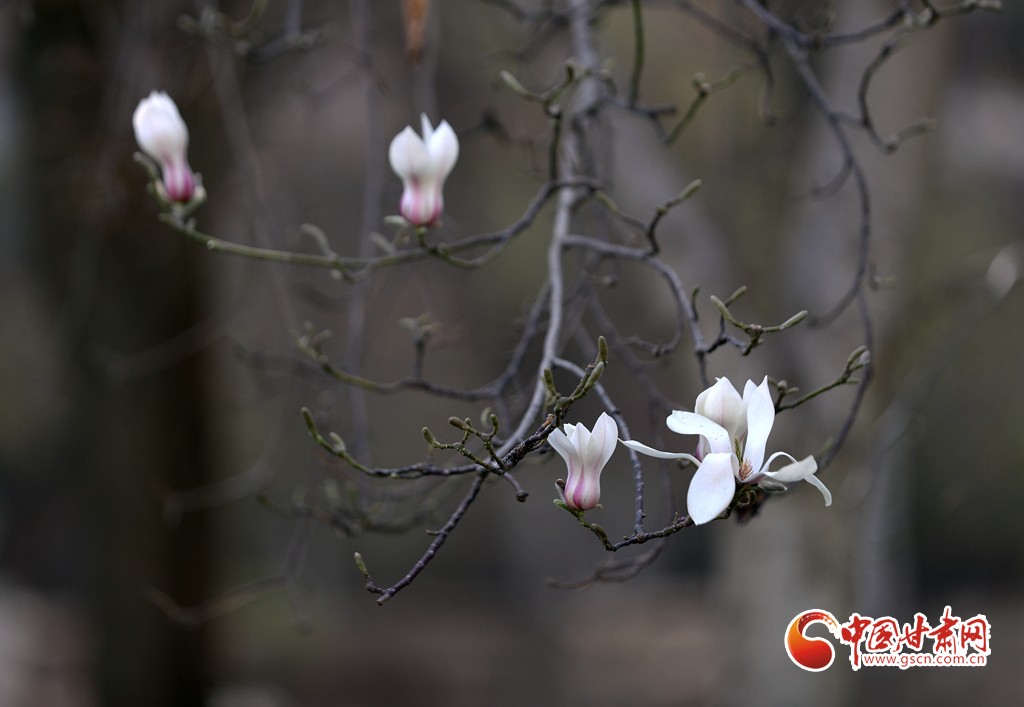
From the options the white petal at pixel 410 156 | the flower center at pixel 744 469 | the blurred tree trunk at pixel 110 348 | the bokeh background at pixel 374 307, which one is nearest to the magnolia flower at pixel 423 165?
the white petal at pixel 410 156

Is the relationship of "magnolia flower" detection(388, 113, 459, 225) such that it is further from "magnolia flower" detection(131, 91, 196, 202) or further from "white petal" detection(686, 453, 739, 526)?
"white petal" detection(686, 453, 739, 526)

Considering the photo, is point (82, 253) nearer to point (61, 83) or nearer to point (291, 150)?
point (61, 83)

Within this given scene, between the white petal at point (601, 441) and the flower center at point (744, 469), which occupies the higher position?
the white petal at point (601, 441)

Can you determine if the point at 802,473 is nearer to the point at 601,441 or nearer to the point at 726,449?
the point at 726,449

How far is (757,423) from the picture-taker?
714 millimetres

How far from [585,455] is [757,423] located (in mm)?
170

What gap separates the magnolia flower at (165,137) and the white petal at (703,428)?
2.73 ft

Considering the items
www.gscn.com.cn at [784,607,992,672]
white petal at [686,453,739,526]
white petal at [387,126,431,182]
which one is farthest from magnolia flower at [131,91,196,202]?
www.gscn.com.cn at [784,607,992,672]

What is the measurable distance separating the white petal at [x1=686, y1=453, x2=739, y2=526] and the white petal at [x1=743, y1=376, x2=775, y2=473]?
46 millimetres

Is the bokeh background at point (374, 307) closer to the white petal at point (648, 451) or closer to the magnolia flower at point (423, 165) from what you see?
the magnolia flower at point (423, 165)

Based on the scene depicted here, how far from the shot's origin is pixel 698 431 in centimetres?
68

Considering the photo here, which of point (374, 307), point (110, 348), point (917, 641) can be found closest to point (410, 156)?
point (917, 641)

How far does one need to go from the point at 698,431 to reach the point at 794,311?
2.29 m

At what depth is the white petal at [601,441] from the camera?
73 cm
